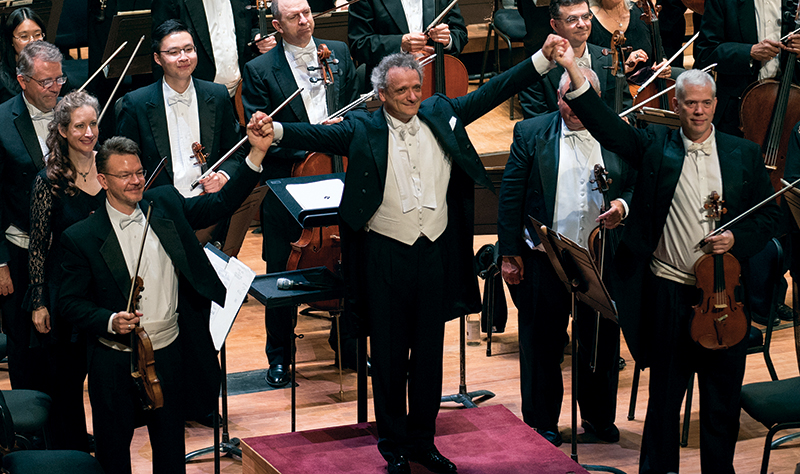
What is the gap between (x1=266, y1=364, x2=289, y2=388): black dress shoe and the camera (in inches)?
188

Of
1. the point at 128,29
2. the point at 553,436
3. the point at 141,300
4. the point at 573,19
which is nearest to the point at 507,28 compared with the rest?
the point at 573,19

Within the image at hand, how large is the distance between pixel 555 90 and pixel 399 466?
1.74 metres

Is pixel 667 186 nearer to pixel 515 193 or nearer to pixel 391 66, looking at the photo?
pixel 515 193

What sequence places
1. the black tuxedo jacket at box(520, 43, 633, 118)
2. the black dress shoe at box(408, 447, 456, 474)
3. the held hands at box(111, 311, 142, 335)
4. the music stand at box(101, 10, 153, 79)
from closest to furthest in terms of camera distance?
the held hands at box(111, 311, 142, 335) < the black dress shoe at box(408, 447, 456, 474) < the black tuxedo jacket at box(520, 43, 633, 118) < the music stand at box(101, 10, 153, 79)

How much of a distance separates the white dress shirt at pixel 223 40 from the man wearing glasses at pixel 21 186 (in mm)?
1133

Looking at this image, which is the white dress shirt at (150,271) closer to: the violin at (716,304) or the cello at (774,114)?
the violin at (716,304)

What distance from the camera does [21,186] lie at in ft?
13.3

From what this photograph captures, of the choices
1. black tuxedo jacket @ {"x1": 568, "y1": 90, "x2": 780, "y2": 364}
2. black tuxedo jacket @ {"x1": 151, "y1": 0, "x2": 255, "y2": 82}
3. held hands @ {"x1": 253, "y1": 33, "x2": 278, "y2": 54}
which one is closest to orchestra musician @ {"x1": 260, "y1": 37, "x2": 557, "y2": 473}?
Result: black tuxedo jacket @ {"x1": 568, "y1": 90, "x2": 780, "y2": 364}

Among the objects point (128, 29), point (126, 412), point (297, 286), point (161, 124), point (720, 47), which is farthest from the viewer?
point (720, 47)

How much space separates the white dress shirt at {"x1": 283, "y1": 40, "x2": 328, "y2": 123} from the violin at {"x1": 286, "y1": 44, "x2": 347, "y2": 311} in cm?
4

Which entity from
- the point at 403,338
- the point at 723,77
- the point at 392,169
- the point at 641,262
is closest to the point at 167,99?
the point at 392,169

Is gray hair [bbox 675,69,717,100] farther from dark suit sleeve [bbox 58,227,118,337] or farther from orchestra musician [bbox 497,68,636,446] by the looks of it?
dark suit sleeve [bbox 58,227,118,337]

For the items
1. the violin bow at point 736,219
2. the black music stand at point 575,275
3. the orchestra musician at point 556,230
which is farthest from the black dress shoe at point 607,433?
the violin bow at point 736,219

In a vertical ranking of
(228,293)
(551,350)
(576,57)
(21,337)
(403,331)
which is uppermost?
(576,57)
